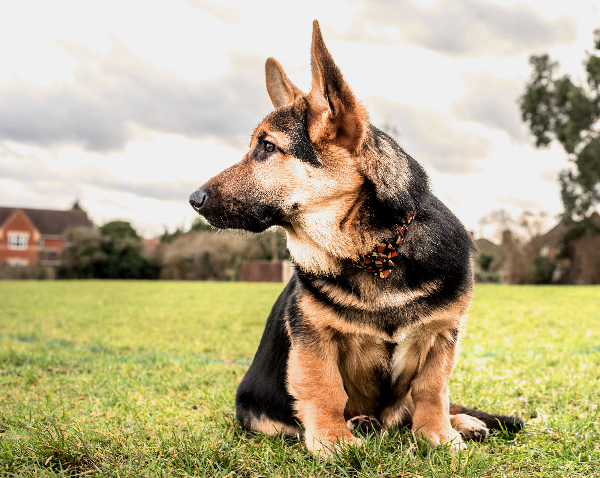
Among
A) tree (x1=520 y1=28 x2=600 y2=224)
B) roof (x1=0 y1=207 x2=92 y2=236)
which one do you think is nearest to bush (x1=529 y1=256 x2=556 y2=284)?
tree (x1=520 y1=28 x2=600 y2=224)

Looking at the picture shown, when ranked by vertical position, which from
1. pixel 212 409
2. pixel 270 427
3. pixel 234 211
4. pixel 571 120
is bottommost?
pixel 212 409

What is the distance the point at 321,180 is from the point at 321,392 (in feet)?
3.90

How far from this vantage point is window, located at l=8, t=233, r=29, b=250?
6197 centimetres

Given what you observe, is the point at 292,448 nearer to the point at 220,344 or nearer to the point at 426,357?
the point at 426,357

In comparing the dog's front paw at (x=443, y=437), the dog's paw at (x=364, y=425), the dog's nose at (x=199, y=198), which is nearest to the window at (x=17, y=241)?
the dog's nose at (x=199, y=198)

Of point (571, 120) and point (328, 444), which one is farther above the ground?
point (571, 120)

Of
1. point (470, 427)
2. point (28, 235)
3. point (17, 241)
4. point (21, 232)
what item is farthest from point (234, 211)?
point (17, 241)

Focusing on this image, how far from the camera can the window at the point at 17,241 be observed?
61969mm

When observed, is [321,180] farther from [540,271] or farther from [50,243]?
[50,243]

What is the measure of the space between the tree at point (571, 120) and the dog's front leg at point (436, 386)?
123 ft

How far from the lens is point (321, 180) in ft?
9.45

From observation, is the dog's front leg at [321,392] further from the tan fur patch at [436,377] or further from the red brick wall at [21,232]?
the red brick wall at [21,232]

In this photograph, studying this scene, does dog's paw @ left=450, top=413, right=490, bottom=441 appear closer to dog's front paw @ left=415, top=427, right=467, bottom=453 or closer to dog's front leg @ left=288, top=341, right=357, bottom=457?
dog's front paw @ left=415, top=427, right=467, bottom=453

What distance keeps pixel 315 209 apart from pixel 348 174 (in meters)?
0.28
